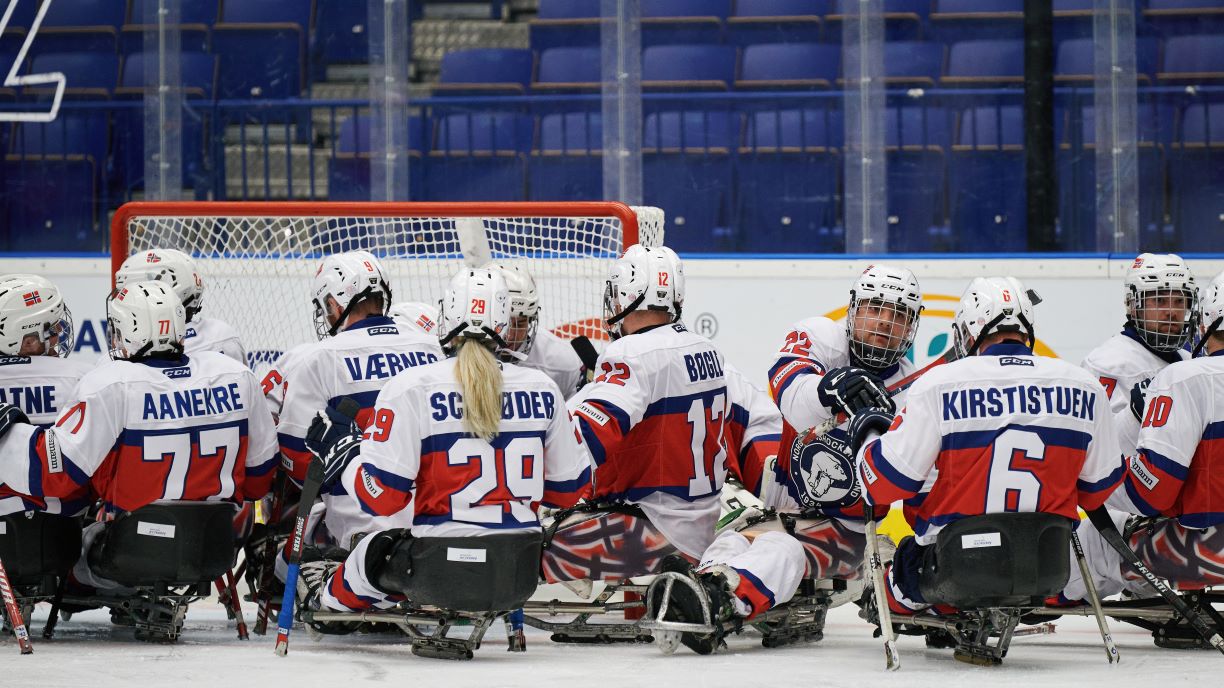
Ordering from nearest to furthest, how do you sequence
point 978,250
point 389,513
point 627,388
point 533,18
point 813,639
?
point 389,513
point 627,388
point 813,639
point 978,250
point 533,18

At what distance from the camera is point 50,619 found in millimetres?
4855

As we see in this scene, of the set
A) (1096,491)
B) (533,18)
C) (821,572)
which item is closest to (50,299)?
(821,572)

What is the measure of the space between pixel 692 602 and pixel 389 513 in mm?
853

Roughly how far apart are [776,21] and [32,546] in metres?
4.42

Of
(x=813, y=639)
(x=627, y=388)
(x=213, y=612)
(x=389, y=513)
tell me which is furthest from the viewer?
(x=213, y=612)

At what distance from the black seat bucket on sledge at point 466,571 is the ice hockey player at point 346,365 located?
2.07ft

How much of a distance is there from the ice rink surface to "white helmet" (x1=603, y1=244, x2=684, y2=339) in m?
0.98

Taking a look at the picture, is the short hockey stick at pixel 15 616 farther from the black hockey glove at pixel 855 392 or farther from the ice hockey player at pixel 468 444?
the black hockey glove at pixel 855 392

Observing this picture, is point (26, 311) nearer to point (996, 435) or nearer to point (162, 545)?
point (162, 545)

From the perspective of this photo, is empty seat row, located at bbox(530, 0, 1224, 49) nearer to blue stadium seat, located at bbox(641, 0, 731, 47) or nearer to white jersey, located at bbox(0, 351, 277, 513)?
blue stadium seat, located at bbox(641, 0, 731, 47)

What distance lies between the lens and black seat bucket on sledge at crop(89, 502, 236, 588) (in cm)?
462

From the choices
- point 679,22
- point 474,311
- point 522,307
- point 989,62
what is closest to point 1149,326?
point 522,307

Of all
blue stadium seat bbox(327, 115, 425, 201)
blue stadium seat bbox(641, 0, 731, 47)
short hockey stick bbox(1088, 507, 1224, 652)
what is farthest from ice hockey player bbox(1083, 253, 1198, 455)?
blue stadium seat bbox(327, 115, 425, 201)

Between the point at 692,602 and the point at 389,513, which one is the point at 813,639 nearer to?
the point at 692,602
